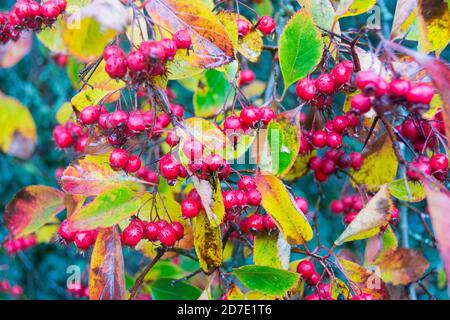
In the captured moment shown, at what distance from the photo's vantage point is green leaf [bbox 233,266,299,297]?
89 centimetres

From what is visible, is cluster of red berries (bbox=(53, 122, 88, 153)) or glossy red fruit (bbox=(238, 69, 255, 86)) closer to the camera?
cluster of red berries (bbox=(53, 122, 88, 153))

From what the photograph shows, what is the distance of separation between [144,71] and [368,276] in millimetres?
557

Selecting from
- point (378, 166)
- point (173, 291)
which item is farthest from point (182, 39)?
point (173, 291)

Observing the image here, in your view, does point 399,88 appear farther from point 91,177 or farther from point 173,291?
point 173,291

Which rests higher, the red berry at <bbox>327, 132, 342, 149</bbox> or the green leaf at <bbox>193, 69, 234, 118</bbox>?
the green leaf at <bbox>193, 69, 234, 118</bbox>

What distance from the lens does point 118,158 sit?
89 centimetres

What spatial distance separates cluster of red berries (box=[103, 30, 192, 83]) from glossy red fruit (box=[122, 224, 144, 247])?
0.27 m

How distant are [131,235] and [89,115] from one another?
22 cm

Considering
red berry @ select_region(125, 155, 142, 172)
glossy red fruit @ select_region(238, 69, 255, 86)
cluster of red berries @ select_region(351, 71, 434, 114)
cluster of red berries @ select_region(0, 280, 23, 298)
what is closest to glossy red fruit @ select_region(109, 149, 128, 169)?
red berry @ select_region(125, 155, 142, 172)

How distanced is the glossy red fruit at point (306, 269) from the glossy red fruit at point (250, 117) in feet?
0.97

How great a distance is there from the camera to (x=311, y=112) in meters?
1.24

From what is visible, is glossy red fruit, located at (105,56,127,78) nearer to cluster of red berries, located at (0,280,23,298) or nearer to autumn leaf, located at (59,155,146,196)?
autumn leaf, located at (59,155,146,196)

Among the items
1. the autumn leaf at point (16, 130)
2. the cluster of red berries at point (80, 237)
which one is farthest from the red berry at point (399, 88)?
the autumn leaf at point (16, 130)

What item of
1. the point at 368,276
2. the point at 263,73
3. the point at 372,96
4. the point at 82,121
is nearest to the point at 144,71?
the point at 82,121
